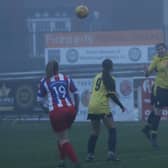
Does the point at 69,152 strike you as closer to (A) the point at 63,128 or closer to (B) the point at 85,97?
(A) the point at 63,128

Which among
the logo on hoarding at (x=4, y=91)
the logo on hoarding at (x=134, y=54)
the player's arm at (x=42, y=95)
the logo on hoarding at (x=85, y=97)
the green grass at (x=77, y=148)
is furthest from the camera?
the logo on hoarding at (x=134, y=54)

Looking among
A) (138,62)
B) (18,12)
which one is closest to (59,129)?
(138,62)

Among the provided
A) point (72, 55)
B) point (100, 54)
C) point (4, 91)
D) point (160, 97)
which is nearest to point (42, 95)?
point (160, 97)

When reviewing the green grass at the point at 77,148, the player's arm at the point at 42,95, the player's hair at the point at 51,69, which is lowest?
the green grass at the point at 77,148

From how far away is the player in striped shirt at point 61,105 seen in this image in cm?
1158

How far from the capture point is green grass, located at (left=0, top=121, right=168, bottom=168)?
503 inches

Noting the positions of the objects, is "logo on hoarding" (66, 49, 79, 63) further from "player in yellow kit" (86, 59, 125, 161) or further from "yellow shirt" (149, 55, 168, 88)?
"player in yellow kit" (86, 59, 125, 161)

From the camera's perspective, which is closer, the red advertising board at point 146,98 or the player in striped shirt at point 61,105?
the player in striped shirt at point 61,105

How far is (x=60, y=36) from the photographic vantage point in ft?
94.7

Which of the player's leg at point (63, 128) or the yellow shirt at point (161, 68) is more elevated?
the yellow shirt at point (161, 68)

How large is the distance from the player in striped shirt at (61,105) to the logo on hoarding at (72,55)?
641 inches

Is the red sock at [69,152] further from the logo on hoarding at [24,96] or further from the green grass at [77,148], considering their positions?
the logo on hoarding at [24,96]

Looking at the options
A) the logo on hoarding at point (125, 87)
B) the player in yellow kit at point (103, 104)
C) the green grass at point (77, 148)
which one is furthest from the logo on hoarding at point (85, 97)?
the player in yellow kit at point (103, 104)

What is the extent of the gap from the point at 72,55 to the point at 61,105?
16781mm
